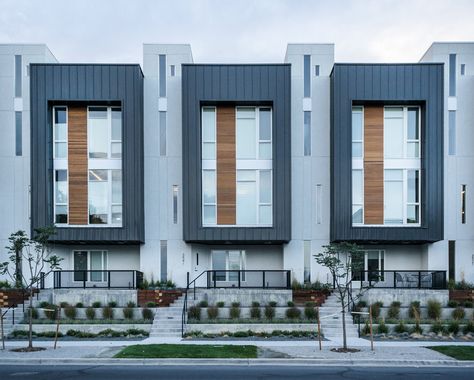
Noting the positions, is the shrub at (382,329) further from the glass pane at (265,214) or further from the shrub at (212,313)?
the glass pane at (265,214)

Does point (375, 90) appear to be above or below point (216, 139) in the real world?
above

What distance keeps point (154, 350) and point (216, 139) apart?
11923mm

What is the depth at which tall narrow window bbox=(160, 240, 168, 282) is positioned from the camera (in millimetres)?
23641

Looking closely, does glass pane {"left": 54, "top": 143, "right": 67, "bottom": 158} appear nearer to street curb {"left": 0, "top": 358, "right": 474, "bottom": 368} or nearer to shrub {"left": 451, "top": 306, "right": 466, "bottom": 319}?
street curb {"left": 0, "top": 358, "right": 474, "bottom": 368}

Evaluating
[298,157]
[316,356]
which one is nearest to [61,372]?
[316,356]

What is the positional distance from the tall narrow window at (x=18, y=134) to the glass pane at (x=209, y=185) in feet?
31.1

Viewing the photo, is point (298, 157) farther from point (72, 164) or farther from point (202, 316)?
point (72, 164)

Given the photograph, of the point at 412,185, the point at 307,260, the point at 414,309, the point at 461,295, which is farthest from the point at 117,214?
the point at 461,295

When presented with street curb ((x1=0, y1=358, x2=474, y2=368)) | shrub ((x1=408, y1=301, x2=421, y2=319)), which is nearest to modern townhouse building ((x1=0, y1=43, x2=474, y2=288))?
shrub ((x1=408, y1=301, x2=421, y2=319))

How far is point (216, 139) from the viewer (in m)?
23.2

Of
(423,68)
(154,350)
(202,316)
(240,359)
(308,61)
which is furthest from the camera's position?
(308,61)

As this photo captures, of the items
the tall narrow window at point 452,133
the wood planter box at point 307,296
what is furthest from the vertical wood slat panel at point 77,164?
the tall narrow window at point 452,133

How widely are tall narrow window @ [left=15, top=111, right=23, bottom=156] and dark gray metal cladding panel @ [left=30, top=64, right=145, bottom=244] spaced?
1.77 meters

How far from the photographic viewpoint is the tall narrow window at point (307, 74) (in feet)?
78.5
